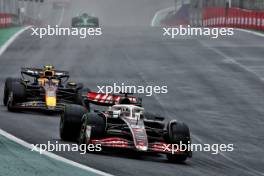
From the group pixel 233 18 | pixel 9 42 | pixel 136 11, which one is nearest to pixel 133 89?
pixel 9 42

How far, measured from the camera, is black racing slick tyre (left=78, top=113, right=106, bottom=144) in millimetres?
17391

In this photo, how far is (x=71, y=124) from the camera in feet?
61.1

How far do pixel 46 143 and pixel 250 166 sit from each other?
11.9ft

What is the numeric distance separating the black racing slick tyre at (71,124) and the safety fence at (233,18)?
3624cm

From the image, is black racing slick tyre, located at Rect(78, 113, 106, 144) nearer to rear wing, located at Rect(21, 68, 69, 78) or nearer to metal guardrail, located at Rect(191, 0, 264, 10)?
rear wing, located at Rect(21, 68, 69, 78)

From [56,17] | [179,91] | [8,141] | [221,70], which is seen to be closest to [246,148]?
[8,141]

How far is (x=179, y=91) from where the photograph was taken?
101 feet

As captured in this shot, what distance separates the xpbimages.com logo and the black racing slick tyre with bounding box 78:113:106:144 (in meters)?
12.0

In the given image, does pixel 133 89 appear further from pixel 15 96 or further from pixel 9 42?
pixel 9 42

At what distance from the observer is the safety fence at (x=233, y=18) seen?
183ft

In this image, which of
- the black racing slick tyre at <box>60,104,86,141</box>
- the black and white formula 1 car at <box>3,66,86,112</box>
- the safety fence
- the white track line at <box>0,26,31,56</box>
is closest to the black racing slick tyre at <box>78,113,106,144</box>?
the black racing slick tyre at <box>60,104,86,141</box>

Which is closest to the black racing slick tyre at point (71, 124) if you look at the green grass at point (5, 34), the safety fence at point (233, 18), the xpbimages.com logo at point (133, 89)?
the xpbimages.com logo at point (133, 89)

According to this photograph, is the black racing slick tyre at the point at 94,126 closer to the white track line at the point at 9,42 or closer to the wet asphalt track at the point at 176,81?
the wet asphalt track at the point at 176,81

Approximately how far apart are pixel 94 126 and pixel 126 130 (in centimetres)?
68
